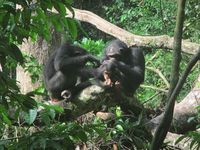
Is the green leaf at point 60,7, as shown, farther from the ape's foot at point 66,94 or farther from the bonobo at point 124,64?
the bonobo at point 124,64

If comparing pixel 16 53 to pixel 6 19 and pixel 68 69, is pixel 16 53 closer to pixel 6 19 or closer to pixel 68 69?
pixel 6 19

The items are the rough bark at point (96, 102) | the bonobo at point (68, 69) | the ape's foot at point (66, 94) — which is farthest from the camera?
the bonobo at point (68, 69)

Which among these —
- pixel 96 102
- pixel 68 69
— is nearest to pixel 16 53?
pixel 96 102

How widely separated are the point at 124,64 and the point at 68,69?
1.58 ft

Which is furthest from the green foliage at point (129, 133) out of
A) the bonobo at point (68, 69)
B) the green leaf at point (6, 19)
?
the green leaf at point (6, 19)

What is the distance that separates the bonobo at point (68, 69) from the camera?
3.91 meters

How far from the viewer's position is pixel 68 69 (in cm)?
399

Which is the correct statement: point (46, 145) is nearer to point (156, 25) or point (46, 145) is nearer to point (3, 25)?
point (3, 25)

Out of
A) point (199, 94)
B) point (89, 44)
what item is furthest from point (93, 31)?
point (199, 94)

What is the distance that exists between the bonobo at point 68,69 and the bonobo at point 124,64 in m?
0.16

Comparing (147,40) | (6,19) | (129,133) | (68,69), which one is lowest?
(129,133)

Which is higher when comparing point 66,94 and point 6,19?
point 6,19

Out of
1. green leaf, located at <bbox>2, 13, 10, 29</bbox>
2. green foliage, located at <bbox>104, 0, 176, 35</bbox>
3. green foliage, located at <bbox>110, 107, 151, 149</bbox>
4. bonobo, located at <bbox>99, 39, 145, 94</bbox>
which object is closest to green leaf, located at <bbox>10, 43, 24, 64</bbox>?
green leaf, located at <bbox>2, 13, 10, 29</bbox>

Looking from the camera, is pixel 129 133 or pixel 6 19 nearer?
pixel 6 19
